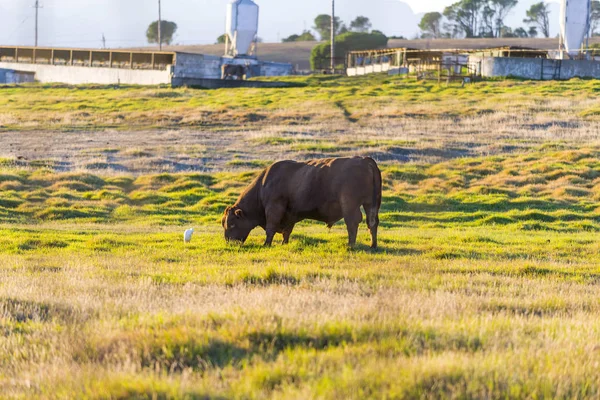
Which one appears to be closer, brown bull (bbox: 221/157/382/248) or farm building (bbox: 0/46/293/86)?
brown bull (bbox: 221/157/382/248)

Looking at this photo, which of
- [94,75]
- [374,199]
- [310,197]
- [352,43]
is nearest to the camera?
[374,199]

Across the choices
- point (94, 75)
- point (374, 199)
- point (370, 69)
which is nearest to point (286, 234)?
point (374, 199)

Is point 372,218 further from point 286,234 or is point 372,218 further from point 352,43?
point 352,43

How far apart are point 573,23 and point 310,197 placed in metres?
69.3

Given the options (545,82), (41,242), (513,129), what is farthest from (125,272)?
Result: (545,82)

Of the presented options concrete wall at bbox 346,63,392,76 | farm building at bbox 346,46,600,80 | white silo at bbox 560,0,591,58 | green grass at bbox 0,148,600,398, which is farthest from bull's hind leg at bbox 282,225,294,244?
concrete wall at bbox 346,63,392,76

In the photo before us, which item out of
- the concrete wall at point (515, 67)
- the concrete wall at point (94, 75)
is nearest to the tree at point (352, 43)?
the concrete wall at point (94, 75)

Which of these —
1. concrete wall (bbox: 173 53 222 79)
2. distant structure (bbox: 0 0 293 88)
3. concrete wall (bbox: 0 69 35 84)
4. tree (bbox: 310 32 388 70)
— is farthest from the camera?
tree (bbox: 310 32 388 70)

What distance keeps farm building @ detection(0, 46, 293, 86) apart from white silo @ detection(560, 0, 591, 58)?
33.4 m

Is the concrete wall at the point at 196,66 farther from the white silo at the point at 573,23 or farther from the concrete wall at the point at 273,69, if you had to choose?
the white silo at the point at 573,23

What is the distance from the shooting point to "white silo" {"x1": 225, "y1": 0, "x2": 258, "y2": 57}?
93250 millimetres

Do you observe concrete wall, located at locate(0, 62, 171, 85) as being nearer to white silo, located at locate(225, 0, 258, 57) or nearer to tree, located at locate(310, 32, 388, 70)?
white silo, located at locate(225, 0, 258, 57)

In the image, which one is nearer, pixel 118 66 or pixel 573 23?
pixel 573 23

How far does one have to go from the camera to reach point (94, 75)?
302ft
